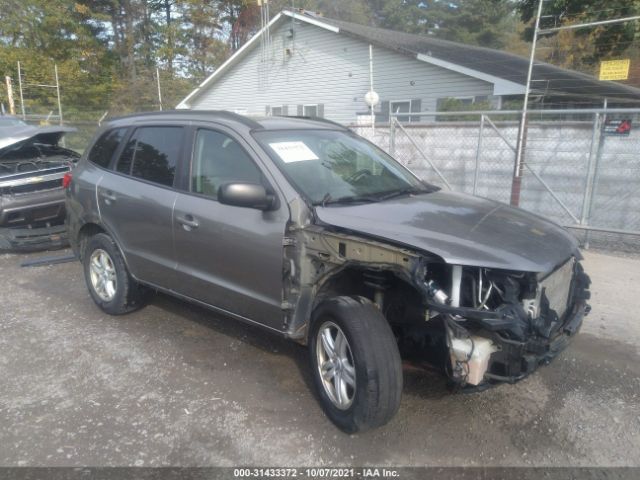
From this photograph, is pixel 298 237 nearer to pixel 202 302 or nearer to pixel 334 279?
pixel 334 279

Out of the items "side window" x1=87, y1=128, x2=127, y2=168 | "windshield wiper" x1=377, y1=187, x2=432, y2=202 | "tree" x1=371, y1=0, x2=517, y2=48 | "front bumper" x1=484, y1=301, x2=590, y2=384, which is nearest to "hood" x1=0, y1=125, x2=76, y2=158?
"side window" x1=87, y1=128, x2=127, y2=168

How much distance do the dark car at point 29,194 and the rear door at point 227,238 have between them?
Answer: 3988mm

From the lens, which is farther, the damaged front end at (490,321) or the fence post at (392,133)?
the fence post at (392,133)

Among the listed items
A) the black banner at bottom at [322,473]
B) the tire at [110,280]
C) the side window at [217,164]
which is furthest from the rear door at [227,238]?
the black banner at bottom at [322,473]

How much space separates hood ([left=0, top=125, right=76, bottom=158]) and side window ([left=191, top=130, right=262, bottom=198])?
14.2 feet

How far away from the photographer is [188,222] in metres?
3.79

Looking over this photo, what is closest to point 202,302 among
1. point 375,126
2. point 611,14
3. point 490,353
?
point 490,353

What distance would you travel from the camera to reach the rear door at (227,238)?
11.0 feet

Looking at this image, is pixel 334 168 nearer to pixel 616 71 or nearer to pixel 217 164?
pixel 217 164

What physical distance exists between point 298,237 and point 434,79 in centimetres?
1328

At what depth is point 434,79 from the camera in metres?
15.1

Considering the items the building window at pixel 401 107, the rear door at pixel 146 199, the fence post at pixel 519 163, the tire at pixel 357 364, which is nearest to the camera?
the tire at pixel 357 364

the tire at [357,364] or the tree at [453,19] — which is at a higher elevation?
the tree at [453,19]

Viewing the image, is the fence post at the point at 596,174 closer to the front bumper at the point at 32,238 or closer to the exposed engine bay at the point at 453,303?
the exposed engine bay at the point at 453,303
